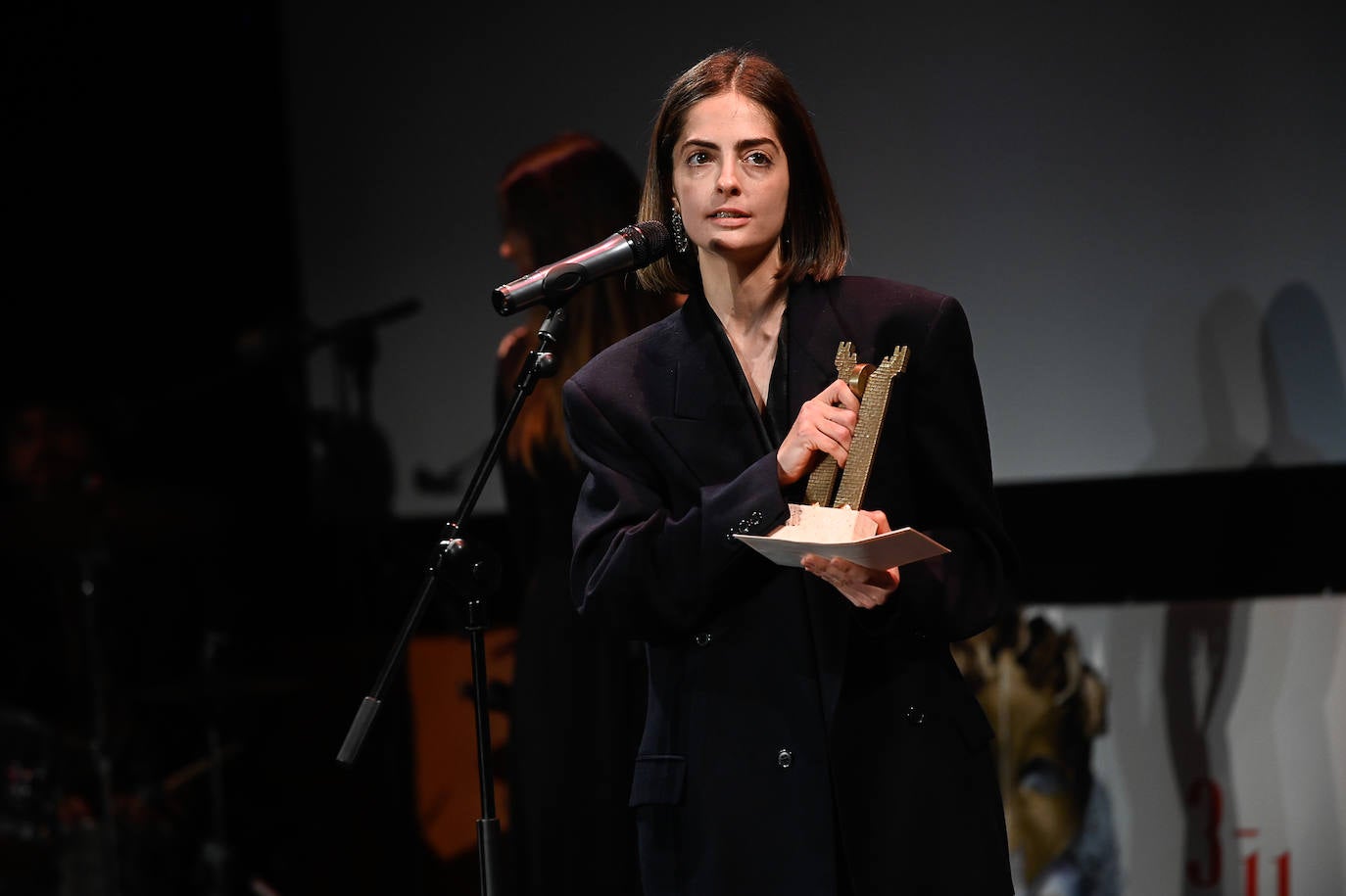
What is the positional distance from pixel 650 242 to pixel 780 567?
46 centimetres

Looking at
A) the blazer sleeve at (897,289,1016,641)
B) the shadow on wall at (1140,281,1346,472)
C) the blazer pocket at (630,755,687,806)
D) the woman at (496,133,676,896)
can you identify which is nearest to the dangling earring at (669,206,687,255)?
the blazer sleeve at (897,289,1016,641)

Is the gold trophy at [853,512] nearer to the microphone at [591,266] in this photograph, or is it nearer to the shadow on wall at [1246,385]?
the microphone at [591,266]

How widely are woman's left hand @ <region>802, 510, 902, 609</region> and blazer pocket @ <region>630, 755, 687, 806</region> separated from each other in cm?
30

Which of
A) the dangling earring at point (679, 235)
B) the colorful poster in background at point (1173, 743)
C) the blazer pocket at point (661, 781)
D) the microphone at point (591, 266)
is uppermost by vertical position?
the dangling earring at point (679, 235)

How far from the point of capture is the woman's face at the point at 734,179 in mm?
1696

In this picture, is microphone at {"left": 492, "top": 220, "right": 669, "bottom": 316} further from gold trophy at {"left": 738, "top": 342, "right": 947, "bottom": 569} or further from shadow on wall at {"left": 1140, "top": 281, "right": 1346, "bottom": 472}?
shadow on wall at {"left": 1140, "top": 281, "right": 1346, "bottom": 472}

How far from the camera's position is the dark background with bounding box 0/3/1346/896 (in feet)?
12.3

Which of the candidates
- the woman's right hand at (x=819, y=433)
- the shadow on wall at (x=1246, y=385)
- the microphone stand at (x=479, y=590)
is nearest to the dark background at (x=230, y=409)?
the shadow on wall at (x=1246, y=385)

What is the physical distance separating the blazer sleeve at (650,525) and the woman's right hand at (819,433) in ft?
0.08

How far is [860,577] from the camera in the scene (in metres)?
1.49

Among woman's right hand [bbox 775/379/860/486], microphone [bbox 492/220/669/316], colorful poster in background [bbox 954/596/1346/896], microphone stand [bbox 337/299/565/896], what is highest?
microphone [bbox 492/220/669/316]

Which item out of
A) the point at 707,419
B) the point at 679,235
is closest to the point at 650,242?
the point at 679,235

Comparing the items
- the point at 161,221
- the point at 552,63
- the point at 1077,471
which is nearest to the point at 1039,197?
the point at 1077,471

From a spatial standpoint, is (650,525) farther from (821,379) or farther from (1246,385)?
(1246,385)
